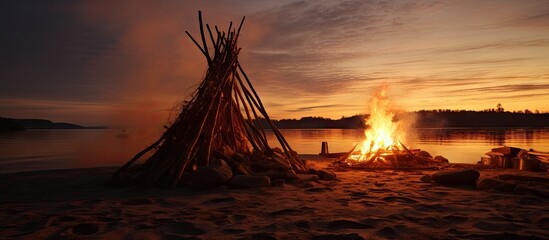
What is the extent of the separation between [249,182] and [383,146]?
5754 mm

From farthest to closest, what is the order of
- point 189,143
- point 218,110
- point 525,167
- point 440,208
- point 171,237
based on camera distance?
point 525,167 → point 218,110 → point 189,143 → point 440,208 → point 171,237

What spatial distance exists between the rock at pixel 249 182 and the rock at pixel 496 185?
3762 mm

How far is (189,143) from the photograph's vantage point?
25.5ft

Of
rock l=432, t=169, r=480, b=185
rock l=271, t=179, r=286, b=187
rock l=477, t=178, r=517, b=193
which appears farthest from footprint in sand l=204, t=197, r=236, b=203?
rock l=477, t=178, r=517, b=193

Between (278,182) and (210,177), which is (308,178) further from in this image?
(210,177)

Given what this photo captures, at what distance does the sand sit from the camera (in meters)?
4.14

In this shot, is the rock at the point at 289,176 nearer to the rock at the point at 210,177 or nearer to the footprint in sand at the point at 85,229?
the rock at the point at 210,177

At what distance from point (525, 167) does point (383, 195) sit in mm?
5702

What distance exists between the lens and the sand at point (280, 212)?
414 cm

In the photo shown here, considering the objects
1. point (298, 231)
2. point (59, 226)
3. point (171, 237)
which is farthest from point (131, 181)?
point (298, 231)

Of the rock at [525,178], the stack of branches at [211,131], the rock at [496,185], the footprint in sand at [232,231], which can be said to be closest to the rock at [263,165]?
the stack of branches at [211,131]

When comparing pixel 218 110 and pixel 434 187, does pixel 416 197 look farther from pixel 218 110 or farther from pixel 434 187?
pixel 218 110

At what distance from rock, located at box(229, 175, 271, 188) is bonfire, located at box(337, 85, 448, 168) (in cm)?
421

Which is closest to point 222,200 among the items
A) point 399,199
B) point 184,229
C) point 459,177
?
point 184,229
